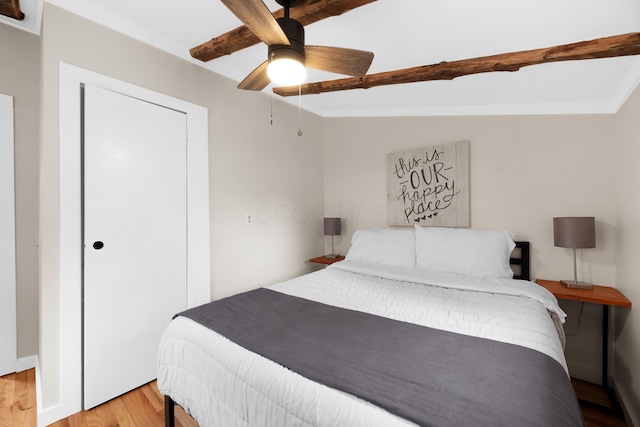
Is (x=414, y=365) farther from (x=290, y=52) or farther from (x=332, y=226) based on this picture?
(x=332, y=226)

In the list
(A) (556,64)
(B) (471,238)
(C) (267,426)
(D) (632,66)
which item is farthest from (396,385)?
(D) (632,66)

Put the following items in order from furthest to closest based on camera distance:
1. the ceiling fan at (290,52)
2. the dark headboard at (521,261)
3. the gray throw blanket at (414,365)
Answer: the dark headboard at (521,261), the ceiling fan at (290,52), the gray throw blanket at (414,365)

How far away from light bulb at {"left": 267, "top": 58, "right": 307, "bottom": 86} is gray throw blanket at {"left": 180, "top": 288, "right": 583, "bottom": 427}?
4.11ft

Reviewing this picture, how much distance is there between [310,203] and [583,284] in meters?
2.62

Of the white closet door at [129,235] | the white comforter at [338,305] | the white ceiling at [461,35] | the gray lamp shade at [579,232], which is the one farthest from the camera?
the gray lamp shade at [579,232]

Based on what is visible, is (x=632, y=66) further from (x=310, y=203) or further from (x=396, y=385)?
(x=310, y=203)

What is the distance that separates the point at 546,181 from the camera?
2471mm

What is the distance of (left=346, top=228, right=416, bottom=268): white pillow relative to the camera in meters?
2.69

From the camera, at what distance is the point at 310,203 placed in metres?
3.61

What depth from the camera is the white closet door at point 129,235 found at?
187cm

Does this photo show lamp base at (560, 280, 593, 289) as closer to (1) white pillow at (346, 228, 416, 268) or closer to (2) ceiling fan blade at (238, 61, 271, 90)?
(1) white pillow at (346, 228, 416, 268)

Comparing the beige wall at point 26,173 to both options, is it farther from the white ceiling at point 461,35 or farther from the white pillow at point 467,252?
the white pillow at point 467,252

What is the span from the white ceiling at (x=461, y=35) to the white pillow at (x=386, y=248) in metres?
1.37

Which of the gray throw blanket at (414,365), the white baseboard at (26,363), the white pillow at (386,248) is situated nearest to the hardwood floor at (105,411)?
the white baseboard at (26,363)
